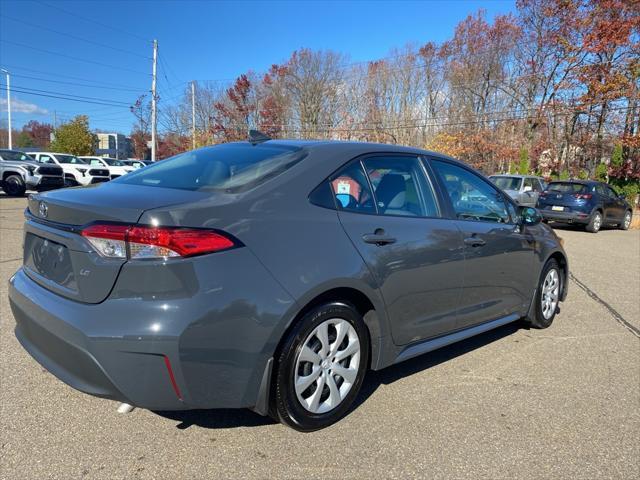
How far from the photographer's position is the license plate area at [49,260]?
8.05 feet

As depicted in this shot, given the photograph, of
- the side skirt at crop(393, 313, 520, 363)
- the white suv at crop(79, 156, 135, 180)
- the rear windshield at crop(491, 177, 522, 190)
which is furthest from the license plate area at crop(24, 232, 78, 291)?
the white suv at crop(79, 156, 135, 180)

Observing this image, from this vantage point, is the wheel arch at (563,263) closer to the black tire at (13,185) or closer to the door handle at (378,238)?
the door handle at (378,238)

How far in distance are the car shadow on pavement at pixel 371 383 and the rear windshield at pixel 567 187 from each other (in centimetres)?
A: 1245

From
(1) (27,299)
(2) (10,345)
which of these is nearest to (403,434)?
(1) (27,299)

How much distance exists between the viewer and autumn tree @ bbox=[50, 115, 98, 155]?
49969 mm

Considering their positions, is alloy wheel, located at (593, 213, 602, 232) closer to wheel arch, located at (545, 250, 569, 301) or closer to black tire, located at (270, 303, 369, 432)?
wheel arch, located at (545, 250, 569, 301)

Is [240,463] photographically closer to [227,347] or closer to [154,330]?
[227,347]

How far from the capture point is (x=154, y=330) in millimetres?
2174

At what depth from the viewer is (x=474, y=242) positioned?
12.2 ft

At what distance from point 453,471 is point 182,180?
7.25 ft

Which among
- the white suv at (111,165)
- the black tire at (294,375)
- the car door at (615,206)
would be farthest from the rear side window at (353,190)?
the white suv at (111,165)

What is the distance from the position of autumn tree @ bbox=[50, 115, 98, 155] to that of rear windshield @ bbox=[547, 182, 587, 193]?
47.7 m

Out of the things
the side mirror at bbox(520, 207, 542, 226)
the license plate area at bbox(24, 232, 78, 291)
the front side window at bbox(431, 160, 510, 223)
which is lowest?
the license plate area at bbox(24, 232, 78, 291)

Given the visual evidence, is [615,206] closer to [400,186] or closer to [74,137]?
[400,186]
